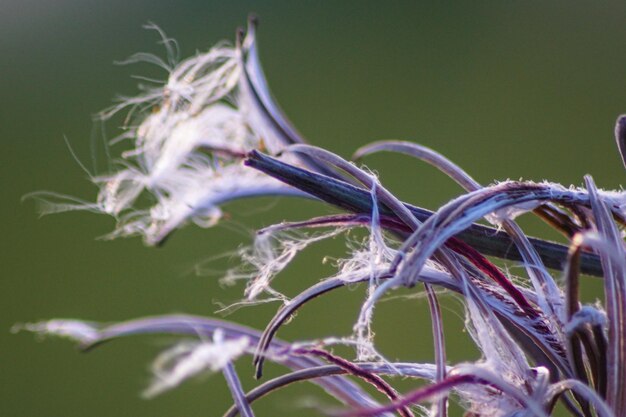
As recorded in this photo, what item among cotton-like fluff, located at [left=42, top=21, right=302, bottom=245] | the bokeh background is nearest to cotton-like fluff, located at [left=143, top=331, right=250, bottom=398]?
cotton-like fluff, located at [left=42, top=21, right=302, bottom=245]

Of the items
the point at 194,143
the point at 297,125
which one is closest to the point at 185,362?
the point at 194,143

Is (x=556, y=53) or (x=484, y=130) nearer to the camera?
(x=484, y=130)

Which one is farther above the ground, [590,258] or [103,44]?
[590,258]

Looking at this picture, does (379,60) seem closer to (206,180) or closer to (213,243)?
(213,243)

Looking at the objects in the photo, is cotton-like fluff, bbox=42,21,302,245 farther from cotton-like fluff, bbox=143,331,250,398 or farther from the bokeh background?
the bokeh background

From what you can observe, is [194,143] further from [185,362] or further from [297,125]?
[297,125]

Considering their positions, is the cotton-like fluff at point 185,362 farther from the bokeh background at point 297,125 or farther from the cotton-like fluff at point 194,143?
the bokeh background at point 297,125

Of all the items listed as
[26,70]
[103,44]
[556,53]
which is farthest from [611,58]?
[26,70]

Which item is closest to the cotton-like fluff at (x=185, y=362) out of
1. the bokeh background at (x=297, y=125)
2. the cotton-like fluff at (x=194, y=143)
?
the cotton-like fluff at (x=194, y=143)
